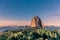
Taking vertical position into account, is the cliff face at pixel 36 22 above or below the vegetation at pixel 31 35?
above

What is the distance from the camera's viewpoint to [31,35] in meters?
1.56

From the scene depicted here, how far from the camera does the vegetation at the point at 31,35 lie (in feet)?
5.12

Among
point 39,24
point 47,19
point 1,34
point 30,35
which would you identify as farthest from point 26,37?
point 47,19

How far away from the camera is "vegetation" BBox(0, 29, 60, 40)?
1562 millimetres

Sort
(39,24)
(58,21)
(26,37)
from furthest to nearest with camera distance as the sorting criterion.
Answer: (58,21)
(39,24)
(26,37)

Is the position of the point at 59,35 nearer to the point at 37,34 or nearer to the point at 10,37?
the point at 37,34

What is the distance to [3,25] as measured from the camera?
6.40 ft

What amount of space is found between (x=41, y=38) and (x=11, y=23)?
0.53 m

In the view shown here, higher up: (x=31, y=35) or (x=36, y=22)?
(x=36, y=22)

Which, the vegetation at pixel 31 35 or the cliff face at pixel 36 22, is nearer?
the vegetation at pixel 31 35

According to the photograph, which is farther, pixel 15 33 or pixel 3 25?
pixel 3 25

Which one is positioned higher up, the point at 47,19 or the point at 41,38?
the point at 47,19

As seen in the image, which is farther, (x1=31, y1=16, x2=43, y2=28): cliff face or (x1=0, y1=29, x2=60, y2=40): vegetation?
(x1=31, y1=16, x2=43, y2=28): cliff face

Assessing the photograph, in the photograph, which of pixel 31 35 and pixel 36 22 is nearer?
pixel 31 35
